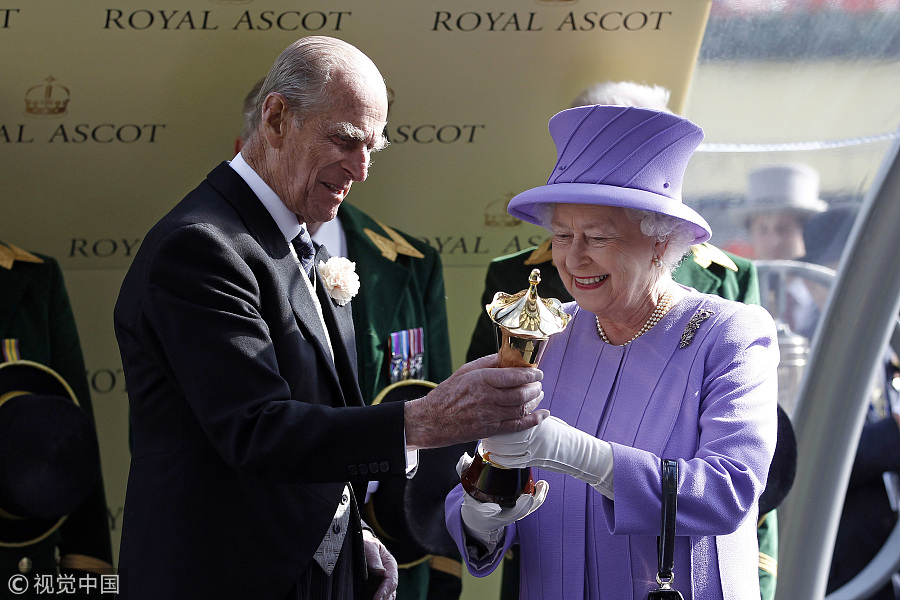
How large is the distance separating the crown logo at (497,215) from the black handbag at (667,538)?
2158 millimetres

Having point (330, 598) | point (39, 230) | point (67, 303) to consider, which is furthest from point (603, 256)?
point (39, 230)

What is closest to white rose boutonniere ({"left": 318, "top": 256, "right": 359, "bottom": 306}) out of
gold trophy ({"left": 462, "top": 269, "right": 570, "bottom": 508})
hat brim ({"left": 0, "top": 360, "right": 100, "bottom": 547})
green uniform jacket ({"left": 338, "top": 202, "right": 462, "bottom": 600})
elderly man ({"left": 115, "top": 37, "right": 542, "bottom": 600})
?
elderly man ({"left": 115, "top": 37, "right": 542, "bottom": 600})

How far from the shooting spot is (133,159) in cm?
397

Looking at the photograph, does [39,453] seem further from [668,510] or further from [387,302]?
[668,510]

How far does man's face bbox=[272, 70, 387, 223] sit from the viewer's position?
2.23 meters

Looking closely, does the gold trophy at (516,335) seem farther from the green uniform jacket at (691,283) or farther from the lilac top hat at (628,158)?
the green uniform jacket at (691,283)

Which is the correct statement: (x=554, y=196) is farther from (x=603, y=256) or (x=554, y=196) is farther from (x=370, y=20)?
(x=370, y=20)

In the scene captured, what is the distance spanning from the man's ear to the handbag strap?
1215 millimetres

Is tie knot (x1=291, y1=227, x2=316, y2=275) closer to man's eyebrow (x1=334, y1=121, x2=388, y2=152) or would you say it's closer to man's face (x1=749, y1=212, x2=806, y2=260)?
man's eyebrow (x1=334, y1=121, x2=388, y2=152)

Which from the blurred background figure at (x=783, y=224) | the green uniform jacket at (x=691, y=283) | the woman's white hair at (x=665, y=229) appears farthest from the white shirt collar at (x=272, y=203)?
the blurred background figure at (x=783, y=224)

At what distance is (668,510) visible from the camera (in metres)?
2.17

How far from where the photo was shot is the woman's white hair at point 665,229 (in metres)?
2.41

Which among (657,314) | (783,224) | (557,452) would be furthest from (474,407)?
(783,224)

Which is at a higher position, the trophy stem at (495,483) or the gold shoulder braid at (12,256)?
the gold shoulder braid at (12,256)
